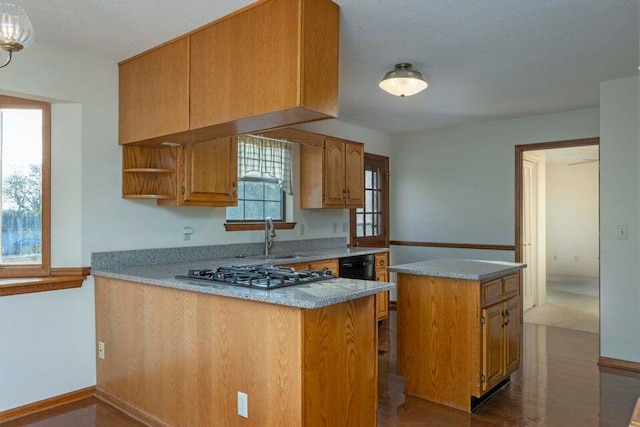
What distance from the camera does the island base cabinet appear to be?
201cm

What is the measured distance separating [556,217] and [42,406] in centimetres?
925

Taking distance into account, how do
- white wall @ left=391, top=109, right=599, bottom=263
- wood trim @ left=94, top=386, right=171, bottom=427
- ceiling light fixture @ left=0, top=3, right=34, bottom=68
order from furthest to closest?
white wall @ left=391, top=109, right=599, bottom=263 < wood trim @ left=94, top=386, right=171, bottom=427 < ceiling light fixture @ left=0, top=3, right=34, bottom=68

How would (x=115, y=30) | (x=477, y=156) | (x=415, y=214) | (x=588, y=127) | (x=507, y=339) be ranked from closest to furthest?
(x=115, y=30) → (x=507, y=339) → (x=588, y=127) → (x=477, y=156) → (x=415, y=214)

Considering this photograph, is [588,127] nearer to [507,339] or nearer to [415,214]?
[415,214]

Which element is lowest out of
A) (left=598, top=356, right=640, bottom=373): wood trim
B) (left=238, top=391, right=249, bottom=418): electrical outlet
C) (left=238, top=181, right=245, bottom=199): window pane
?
(left=598, top=356, right=640, bottom=373): wood trim

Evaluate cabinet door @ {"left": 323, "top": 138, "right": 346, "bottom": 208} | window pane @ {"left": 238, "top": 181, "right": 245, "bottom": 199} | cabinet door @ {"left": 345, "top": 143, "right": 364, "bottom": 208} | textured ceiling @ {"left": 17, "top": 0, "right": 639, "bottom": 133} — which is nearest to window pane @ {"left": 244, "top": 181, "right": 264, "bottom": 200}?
window pane @ {"left": 238, "top": 181, "right": 245, "bottom": 199}

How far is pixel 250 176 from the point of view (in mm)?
4238

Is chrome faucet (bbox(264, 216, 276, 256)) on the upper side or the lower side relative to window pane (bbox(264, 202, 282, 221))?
lower

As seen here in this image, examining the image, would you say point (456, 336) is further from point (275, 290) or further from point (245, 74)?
point (245, 74)

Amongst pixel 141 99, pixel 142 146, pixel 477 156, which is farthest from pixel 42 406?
pixel 477 156

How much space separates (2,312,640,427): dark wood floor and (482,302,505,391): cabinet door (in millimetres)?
193

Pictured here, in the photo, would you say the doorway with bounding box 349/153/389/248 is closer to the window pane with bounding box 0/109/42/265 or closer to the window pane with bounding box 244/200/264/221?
the window pane with bounding box 244/200/264/221

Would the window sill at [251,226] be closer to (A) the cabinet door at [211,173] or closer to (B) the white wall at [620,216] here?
(A) the cabinet door at [211,173]

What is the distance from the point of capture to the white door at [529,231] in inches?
219
